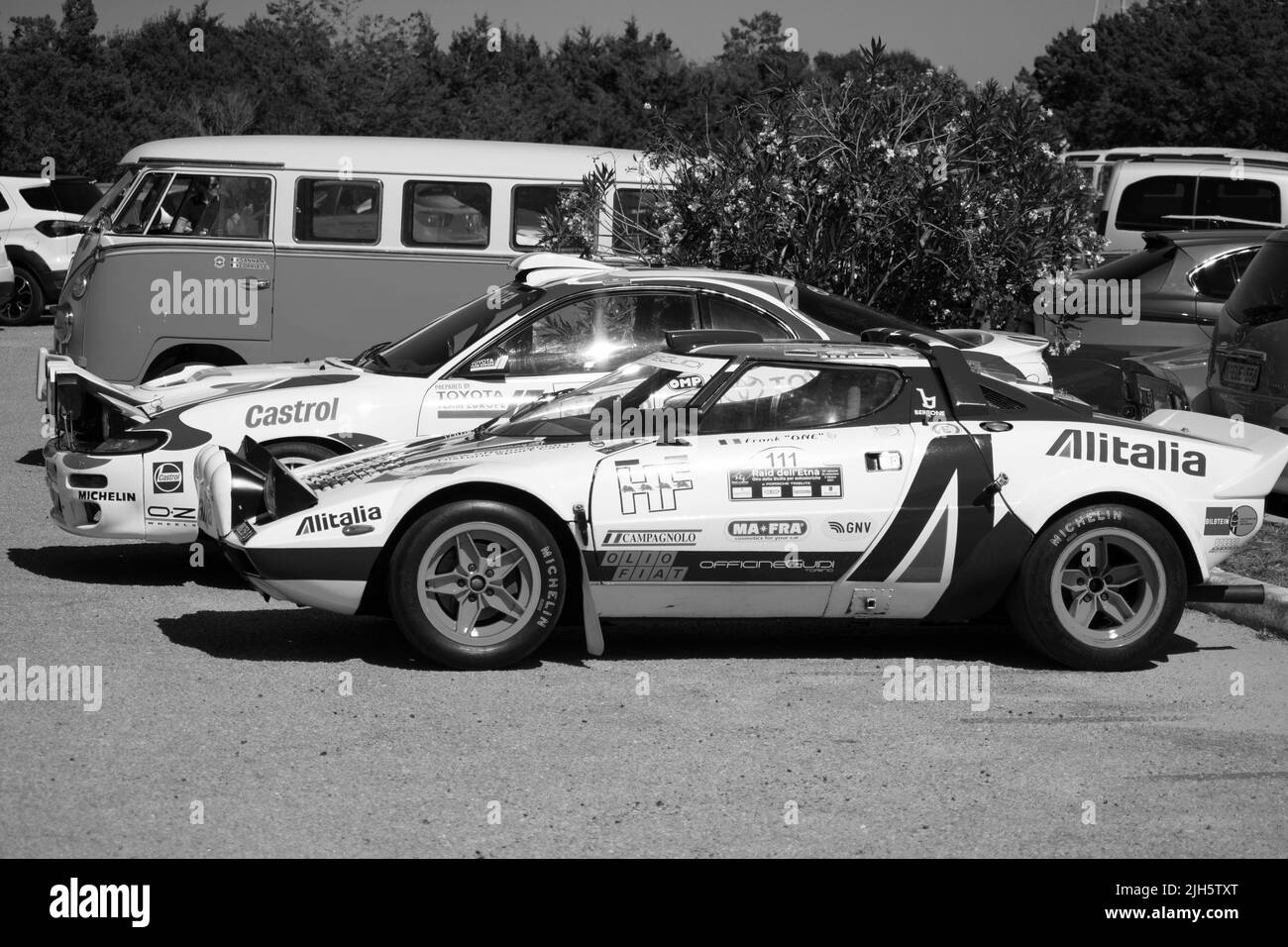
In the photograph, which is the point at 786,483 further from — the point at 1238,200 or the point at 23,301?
the point at 23,301

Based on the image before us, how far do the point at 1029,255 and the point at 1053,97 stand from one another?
49957 millimetres

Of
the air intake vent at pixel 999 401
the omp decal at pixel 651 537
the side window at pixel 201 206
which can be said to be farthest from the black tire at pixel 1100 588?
the side window at pixel 201 206

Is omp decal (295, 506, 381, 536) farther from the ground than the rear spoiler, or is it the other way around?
the rear spoiler

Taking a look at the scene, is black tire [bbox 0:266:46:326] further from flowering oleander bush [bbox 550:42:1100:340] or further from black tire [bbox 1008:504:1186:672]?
black tire [bbox 1008:504:1186:672]

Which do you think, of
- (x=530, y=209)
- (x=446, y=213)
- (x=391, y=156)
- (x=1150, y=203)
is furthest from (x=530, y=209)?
(x=1150, y=203)

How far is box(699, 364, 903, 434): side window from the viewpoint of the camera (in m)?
6.32

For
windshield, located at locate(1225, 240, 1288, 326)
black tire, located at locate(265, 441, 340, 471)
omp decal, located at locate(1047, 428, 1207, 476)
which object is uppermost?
windshield, located at locate(1225, 240, 1288, 326)

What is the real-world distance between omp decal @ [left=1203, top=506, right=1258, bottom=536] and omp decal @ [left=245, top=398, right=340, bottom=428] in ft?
13.9

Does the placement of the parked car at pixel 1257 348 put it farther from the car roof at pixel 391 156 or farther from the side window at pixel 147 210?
the side window at pixel 147 210

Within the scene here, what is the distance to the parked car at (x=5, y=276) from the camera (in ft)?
69.1

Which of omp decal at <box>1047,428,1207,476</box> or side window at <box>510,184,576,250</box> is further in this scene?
side window at <box>510,184,576,250</box>

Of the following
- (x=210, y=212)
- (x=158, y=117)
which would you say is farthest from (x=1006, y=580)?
(x=158, y=117)

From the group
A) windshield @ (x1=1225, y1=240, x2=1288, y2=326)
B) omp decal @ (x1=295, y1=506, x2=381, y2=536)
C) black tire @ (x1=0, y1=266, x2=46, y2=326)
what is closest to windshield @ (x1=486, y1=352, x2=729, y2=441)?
omp decal @ (x1=295, y1=506, x2=381, y2=536)

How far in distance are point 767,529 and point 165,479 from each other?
3129mm
